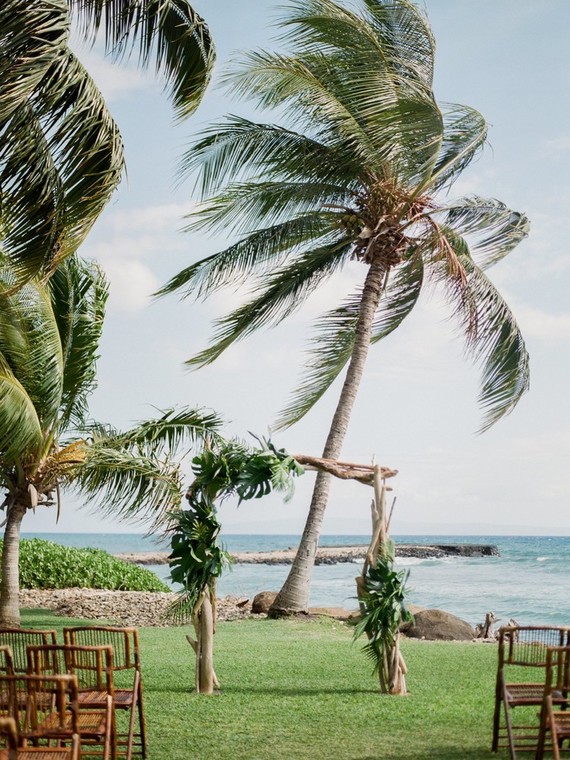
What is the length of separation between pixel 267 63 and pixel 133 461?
634 cm

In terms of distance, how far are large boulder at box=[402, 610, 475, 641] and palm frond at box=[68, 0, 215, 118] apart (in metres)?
8.47

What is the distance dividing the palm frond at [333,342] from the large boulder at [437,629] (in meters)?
4.37

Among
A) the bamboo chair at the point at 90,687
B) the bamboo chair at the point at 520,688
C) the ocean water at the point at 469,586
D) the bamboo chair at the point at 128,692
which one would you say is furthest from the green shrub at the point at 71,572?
the bamboo chair at the point at 90,687

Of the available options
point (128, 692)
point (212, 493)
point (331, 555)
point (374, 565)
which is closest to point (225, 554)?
point (212, 493)

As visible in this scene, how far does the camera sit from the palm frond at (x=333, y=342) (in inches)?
641

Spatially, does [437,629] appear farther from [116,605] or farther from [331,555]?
[331,555]

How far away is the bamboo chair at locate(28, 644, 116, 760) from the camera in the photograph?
4.89m

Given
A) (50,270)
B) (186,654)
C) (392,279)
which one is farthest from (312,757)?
(392,279)

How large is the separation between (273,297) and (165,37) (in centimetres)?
752

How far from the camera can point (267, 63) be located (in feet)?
46.1

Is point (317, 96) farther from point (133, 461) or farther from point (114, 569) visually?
point (114, 569)

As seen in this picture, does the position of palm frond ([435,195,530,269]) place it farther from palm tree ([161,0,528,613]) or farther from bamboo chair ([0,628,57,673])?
bamboo chair ([0,628,57,673])

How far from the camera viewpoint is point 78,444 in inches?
545

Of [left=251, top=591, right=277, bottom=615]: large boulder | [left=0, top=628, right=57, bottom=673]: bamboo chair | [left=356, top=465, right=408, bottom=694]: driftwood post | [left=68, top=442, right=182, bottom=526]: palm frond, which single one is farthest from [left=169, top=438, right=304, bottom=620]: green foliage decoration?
[left=251, top=591, right=277, bottom=615]: large boulder
